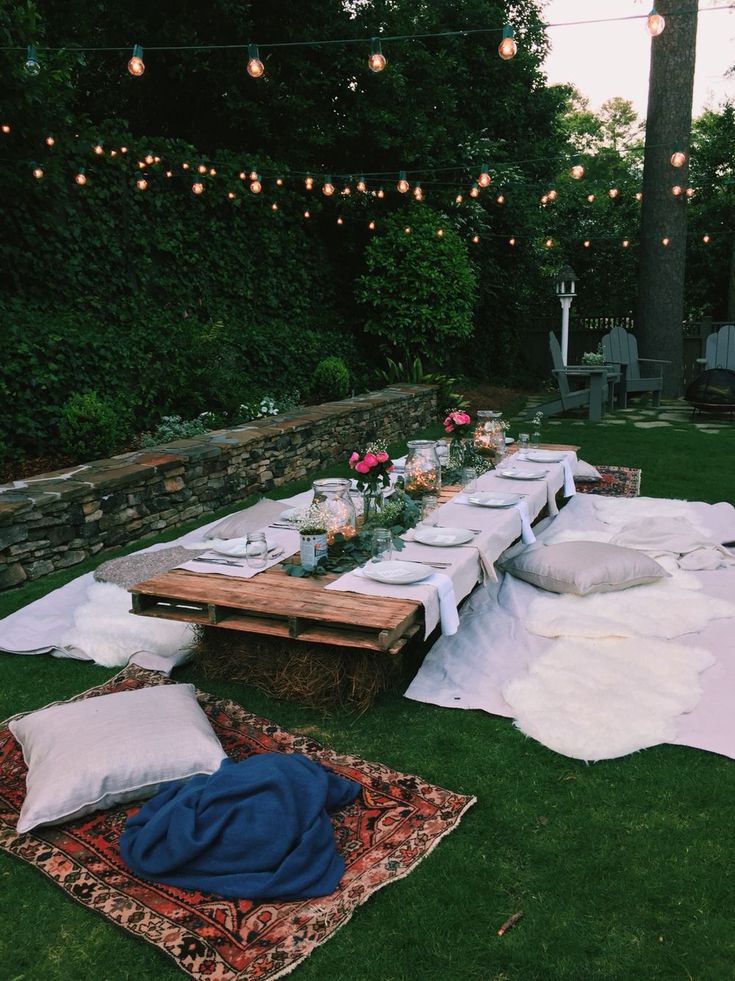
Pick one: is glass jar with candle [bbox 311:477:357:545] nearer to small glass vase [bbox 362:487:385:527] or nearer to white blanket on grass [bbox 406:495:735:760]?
small glass vase [bbox 362:487:385:527]

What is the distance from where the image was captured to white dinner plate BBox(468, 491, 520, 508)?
433cm

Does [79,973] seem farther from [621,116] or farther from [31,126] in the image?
[621,116]

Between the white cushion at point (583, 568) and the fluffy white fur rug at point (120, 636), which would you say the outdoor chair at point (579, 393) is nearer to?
the white cushion at point (583, 568)

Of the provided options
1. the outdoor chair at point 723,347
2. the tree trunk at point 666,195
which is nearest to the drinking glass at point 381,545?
the outdoor chair at point 723,347

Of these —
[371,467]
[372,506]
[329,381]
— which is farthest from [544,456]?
[329,381]

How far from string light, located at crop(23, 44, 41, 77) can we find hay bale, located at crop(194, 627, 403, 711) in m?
4.40

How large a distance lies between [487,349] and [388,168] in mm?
4615

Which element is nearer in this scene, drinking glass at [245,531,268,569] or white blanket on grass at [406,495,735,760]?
white blanket on grass at [406,495,735,760]

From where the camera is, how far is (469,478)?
4902 millimetres

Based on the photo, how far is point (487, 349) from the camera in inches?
612

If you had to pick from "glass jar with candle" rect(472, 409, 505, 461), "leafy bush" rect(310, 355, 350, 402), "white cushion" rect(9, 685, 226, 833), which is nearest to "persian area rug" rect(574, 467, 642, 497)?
"glass jar with candle" rect(472, 409, 505, 461)

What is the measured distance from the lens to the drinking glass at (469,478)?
15.7ft

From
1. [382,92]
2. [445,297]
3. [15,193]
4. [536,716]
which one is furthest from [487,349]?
[536,716]

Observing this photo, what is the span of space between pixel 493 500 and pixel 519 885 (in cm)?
244
